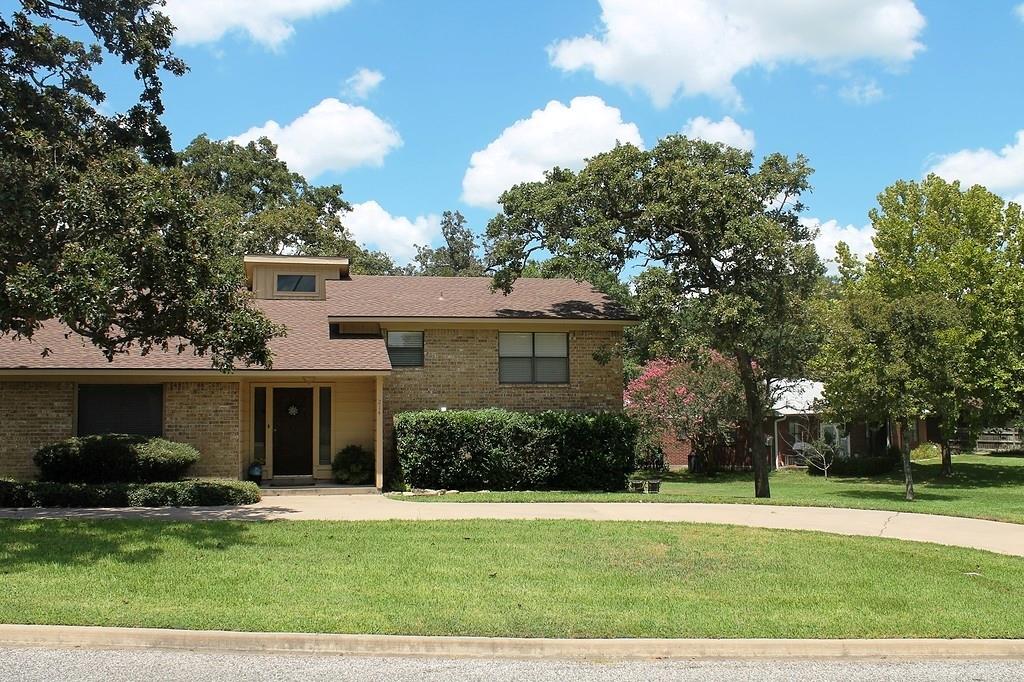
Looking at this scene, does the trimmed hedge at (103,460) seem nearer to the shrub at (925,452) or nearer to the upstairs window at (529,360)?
the upstairs window at (529,360)

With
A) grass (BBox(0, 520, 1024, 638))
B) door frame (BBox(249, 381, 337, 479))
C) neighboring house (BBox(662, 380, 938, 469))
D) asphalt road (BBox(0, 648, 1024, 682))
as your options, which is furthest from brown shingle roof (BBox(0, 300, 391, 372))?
neighboring house (BBox(662, 380, 938, 469))

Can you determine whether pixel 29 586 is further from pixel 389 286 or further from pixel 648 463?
pixel 648 463

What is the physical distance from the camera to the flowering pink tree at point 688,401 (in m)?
31.1

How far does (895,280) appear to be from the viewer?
3275 cm

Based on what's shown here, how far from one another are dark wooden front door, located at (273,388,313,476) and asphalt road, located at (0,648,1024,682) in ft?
47.1

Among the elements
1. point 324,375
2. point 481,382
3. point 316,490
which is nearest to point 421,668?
point 316,490

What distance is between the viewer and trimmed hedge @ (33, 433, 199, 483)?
17.9 meters

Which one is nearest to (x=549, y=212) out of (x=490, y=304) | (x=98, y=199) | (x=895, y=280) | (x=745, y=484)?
(x=490, y=304)

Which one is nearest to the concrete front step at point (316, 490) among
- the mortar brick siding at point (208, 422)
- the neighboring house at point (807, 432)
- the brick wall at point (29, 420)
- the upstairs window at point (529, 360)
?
the mortar brick siding at point (208, 422)

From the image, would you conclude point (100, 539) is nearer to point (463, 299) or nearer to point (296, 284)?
point (463, 299)

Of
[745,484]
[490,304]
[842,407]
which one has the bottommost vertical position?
[745,484]

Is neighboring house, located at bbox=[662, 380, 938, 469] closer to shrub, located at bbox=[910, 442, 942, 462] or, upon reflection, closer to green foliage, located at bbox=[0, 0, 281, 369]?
shrub, located at bbox=[910, 442, 942, 462]

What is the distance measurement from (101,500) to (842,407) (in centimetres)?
1600

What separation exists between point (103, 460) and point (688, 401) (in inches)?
762
